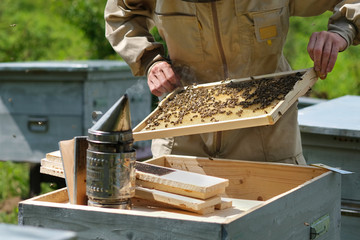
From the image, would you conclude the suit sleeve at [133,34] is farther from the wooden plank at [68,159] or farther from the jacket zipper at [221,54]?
the wooden plank at [68,159]

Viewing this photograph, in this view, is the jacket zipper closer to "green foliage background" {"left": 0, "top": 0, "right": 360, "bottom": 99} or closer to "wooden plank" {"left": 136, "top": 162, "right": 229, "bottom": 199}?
"wooden plank" {"left": 136, "top": 162, "right": 229, "bottom": 199}

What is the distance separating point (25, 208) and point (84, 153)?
10.6 inches

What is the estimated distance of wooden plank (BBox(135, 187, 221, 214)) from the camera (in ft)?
6.71

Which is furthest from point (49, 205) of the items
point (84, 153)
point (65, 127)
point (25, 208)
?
point (65, 127)

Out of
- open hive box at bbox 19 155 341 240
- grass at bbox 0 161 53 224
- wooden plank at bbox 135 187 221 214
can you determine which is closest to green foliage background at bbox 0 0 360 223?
grass at bbox 0 161 53 224

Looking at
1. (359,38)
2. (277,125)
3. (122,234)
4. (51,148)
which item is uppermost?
(359,38)

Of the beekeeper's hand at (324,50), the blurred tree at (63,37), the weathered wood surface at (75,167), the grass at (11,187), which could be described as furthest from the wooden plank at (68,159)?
the blurred tree at (63,37)

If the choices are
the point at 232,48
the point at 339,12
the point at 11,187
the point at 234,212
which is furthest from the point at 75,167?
the point at 11,187

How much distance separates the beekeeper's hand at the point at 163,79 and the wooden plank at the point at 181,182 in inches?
21.1

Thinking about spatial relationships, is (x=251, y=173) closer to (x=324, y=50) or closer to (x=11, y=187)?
(x=324, y=50)

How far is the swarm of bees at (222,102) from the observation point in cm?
241

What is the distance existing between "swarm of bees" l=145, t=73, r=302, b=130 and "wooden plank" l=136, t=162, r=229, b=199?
29 centimetres

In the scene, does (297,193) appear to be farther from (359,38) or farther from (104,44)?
(104,44)

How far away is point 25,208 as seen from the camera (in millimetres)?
2055
